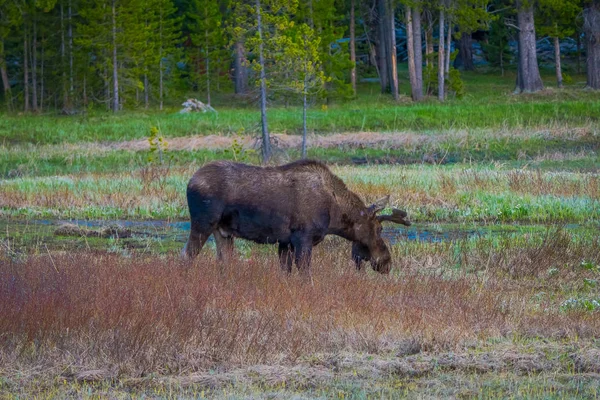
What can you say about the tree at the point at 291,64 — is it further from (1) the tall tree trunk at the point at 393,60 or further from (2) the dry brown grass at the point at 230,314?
(1) the tall tree trunk at the point at 393,60

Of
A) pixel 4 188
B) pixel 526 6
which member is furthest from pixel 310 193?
pixel 526 6

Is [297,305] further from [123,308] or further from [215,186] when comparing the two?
[215,186]

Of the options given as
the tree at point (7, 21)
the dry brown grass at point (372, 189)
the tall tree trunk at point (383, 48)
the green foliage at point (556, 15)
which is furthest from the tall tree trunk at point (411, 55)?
the dry brown grass at point (372, 189)

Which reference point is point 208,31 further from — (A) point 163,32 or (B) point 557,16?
(B) point 557,16

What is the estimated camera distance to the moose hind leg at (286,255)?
13423 mm

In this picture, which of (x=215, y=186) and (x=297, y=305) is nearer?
(x=297, y=305)

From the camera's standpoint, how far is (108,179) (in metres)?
25.7

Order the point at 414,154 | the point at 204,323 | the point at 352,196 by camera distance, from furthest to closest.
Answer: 1. the point at 414,154
2. the point at 352,196
3. the point at 204,323

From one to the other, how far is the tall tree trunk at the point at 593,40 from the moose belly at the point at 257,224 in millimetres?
36913

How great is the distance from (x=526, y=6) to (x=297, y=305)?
36.4 meters

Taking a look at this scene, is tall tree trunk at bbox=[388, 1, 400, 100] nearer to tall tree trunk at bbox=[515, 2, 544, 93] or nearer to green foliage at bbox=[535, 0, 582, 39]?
tall tree trunk at bbox=[515, 2, 544, 93]

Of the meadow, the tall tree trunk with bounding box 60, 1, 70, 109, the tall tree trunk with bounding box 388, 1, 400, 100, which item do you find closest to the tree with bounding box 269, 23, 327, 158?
the meadow

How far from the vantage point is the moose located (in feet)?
43.1

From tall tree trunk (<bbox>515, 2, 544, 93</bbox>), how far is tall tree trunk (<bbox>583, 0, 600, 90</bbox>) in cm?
258
